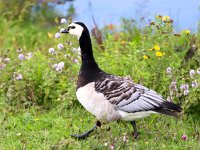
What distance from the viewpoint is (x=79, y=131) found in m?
6.86

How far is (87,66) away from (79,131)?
2.36 feet

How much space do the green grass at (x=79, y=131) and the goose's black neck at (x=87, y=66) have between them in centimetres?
55

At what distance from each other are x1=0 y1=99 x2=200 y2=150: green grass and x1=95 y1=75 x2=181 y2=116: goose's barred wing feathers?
295mm

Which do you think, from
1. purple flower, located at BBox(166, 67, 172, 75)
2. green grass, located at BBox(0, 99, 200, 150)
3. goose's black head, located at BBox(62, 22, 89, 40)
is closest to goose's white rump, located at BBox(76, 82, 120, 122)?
green grass, located at BBox(0, 99, 200, 150)

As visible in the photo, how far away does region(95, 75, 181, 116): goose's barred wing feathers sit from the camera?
20.7 ft

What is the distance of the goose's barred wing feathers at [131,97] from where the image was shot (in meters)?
6.31

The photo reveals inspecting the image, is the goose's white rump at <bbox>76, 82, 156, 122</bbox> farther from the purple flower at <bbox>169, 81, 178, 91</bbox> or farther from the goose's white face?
the purple flower at <bbox>169, 81, 178, 91</bbox>

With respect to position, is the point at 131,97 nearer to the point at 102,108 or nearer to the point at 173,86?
the point at 102,108

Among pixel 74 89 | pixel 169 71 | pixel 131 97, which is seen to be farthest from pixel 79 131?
pixel 169 71

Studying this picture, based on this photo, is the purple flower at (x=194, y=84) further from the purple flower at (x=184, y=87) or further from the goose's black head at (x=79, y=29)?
the goose's black head at (x=79, y=29)

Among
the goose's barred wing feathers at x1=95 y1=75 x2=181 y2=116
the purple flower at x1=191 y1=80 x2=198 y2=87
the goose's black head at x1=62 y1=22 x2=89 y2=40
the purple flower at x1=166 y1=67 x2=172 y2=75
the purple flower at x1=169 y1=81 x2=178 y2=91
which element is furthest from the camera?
the purple flower at x1=166 y1=67 x2=172 y2=75

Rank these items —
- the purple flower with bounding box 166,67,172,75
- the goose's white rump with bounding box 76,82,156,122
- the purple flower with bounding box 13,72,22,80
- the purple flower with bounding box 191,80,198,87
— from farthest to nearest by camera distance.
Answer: the purple flower with bounding box 13,72,22,80 < the purple flower with bounding box 166,67,172,75 < the purple flower with bounding box 191,80,198,87 < the goose's white rump with bounding box 76,82,156,122

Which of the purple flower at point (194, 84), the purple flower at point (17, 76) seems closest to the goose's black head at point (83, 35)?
the purple flower at point (17, 76)

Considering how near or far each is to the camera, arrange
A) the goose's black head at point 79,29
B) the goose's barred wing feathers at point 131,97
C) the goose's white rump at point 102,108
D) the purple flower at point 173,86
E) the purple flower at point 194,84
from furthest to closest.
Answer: the purple flower at point 173,86
the purple flower at point 194,84
the goose's black head at point 79,29
the goose's white rump at point 102,108
the goose's barred wing feathers at point 131,97
